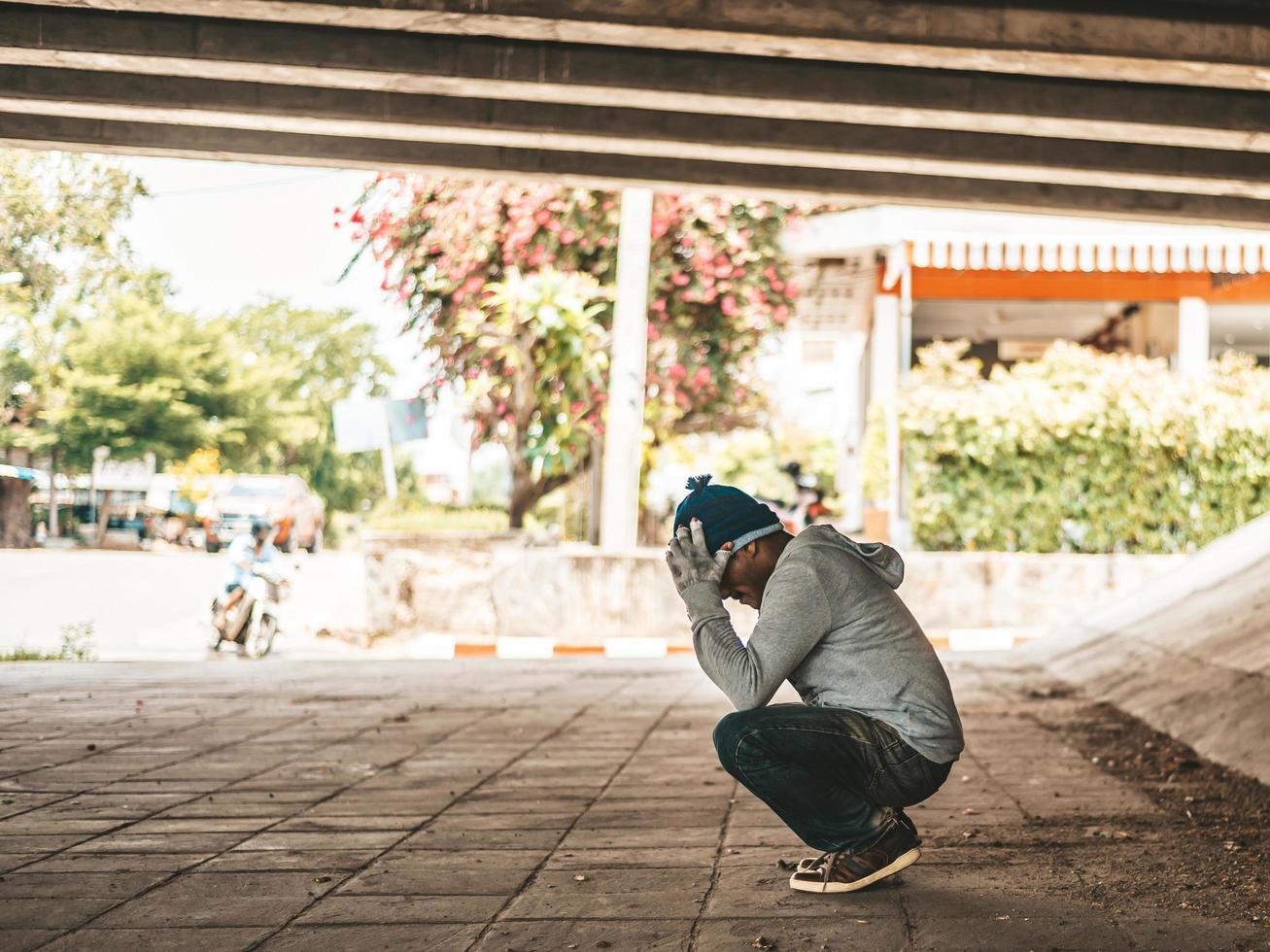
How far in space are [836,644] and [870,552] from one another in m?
0.27

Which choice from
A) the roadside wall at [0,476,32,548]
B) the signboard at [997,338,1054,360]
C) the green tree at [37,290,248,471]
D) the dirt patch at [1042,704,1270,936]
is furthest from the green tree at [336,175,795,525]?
the dirt patch at [1042,704,1270,936]

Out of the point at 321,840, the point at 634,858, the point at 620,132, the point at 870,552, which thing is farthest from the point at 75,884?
the point at 620,132

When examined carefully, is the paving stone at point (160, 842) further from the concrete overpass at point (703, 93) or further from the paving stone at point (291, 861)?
the concrete overpass at point (703, 93)

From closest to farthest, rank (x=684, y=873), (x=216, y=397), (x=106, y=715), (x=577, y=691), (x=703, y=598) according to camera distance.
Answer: (x=703, y=598) → (x=684, y=873) → (x=106, y=715) → (x=577, y=691) → (x=216, y=397)

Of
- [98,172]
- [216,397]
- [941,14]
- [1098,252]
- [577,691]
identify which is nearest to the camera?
[941,14]

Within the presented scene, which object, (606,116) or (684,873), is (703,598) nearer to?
(684,873)

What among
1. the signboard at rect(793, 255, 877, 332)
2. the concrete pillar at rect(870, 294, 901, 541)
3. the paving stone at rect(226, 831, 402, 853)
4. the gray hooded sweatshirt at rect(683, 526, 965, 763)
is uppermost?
the signboard at rect(793, 255, 877, 332)

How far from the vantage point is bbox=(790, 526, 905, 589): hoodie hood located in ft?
11.5

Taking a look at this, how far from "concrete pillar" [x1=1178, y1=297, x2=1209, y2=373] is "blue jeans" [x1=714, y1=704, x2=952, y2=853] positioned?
17.0 m

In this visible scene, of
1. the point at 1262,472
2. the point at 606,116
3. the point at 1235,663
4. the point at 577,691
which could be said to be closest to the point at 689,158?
the point at 606,116

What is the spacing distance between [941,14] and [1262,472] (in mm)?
9748

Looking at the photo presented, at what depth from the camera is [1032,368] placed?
14.7 meters

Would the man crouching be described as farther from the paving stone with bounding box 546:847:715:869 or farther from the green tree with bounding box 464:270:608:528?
the green tree with bounding box 464:270:608:528

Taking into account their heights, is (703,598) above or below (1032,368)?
below
